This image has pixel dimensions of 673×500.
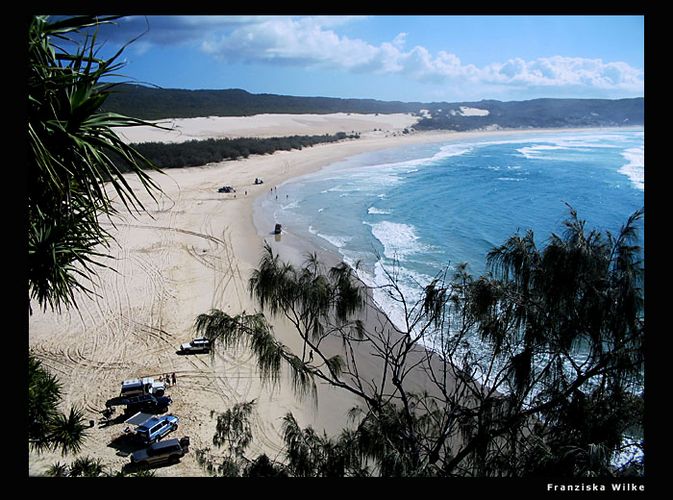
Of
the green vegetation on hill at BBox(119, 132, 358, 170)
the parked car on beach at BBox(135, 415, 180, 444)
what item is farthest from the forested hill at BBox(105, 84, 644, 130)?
the parked car on beach at BBox(135, 415, 180, 444)

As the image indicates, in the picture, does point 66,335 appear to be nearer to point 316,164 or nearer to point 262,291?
point 262,291

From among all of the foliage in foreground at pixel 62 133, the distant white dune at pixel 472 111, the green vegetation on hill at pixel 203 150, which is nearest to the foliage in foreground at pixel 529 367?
the foliage in foreground at pixel 62 133

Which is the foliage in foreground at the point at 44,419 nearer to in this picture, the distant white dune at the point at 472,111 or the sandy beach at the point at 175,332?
the sandy beach at the point at 175,332

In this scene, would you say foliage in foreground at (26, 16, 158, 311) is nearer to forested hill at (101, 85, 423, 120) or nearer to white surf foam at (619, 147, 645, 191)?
white surf foam at (619, 147, 645, 191)

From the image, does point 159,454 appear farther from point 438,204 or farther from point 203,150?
point 203,150

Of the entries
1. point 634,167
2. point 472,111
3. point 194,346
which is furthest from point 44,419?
point 472,111
